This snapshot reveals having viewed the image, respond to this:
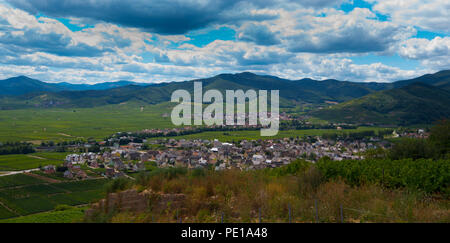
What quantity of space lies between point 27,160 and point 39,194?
22876mm

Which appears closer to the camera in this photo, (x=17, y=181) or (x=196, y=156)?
(x=17, y=181)

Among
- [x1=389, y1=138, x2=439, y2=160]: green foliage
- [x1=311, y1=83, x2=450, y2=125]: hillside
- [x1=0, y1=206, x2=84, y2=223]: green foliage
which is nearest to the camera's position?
[x1=0, y1=206, x2=84, y2=223]: green foliage

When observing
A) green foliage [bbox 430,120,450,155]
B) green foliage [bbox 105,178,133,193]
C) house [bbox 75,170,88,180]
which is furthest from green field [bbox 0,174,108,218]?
green foliage [bbox 430,120,450,155]

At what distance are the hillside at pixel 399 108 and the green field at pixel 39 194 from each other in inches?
4032

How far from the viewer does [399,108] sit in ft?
403

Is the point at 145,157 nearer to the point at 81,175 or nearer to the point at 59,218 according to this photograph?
the point at 81,175

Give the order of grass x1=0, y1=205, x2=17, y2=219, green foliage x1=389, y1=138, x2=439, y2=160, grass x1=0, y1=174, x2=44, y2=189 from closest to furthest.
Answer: green foliage x1=389, y1=138, x2=439, y2=160, grass x1=0, y1=205, x2=17, y2=219, grass x1=0, y1=174, x2=44, y2=189

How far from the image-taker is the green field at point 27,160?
45644 mm

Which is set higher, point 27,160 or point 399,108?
point 399,108

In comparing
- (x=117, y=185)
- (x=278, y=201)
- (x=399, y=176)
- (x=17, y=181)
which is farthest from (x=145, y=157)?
(x=278, y=201)

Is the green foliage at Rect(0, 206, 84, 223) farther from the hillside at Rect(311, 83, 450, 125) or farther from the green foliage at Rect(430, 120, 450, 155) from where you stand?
the hillside at Rect(311, 83, 450, 125)

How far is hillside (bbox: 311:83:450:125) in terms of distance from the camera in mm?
108000

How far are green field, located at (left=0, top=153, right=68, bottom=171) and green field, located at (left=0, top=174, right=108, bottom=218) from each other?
723cm
